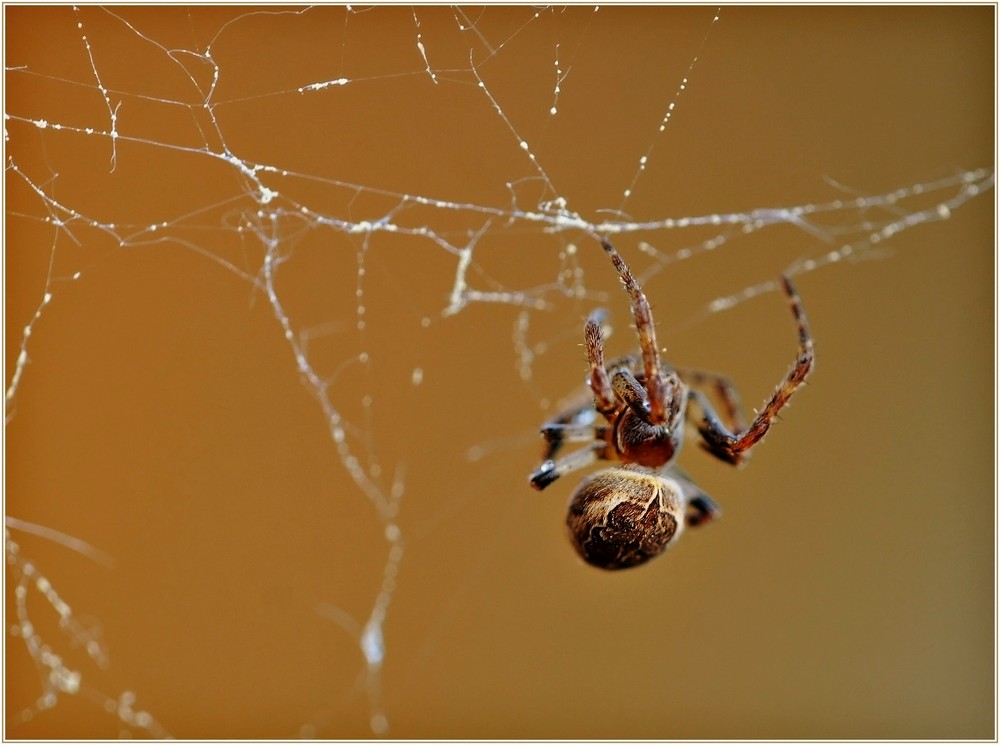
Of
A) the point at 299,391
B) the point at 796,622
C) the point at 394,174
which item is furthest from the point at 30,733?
the point at 796,622

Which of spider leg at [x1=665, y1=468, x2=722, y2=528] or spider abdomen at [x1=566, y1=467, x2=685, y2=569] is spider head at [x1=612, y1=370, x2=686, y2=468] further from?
spider leg at [x1=665, y1=468, x2=722, y2=528]

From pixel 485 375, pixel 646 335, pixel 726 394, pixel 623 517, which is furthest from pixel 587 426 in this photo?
pixel 485 375

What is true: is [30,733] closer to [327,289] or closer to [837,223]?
[327,289]

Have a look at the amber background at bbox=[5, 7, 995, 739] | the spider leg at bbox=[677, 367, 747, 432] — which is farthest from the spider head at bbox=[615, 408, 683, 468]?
the amber background at bbox=[5, 7, 995, 739]

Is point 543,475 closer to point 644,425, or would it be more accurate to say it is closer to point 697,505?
point 644,425

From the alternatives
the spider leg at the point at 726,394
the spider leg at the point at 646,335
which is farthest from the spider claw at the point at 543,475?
the spider leg at the point at 726,394
